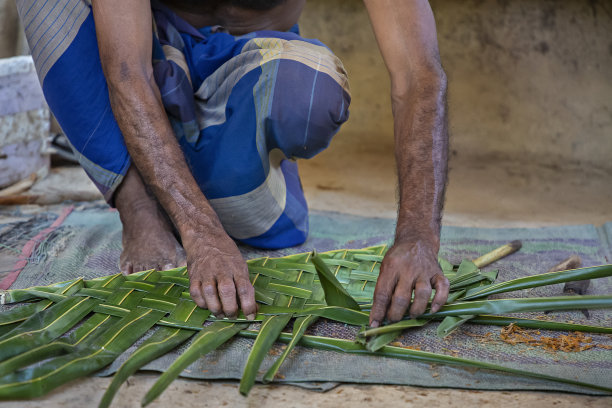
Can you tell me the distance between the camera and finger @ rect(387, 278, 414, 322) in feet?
3.89

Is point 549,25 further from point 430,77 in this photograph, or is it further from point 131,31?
point 131,31

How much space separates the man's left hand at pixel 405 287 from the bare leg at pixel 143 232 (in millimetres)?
600

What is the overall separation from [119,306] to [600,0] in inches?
118

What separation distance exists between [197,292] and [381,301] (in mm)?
361

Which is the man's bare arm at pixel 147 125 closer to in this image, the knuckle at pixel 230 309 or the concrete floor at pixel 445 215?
the knuckle at pixel 230 309

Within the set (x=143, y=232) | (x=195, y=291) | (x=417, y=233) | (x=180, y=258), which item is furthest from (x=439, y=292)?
(x=143, y=232)

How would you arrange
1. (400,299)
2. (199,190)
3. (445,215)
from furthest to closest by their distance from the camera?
(445,215) < (199,190) < (400,299)

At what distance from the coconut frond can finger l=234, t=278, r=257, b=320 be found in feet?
0.10

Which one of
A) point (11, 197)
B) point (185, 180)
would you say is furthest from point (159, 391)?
point (11, 197)

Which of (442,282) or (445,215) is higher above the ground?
(442,282)

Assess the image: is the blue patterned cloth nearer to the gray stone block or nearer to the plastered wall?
the gray stone block

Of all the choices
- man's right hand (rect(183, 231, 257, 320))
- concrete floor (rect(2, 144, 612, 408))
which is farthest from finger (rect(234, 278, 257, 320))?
concrete floor (rect(2, 144, 612, 408))

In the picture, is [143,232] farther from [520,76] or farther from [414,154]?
[520,76]

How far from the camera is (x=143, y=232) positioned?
1.66m
